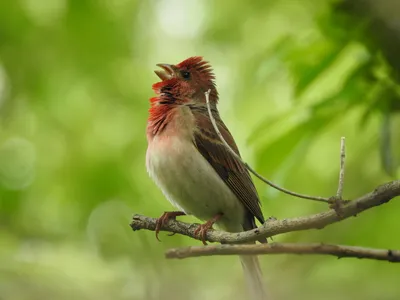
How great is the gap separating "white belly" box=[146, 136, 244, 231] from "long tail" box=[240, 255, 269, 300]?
637 millimetres

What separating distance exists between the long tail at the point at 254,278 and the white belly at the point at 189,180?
0.64m

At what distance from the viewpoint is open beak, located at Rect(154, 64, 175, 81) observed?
7430 millimetres

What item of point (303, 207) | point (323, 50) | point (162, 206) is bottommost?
point (323, 50)

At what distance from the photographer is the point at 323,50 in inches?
200

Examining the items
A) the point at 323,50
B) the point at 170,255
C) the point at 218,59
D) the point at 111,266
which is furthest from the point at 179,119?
the point at 218,59

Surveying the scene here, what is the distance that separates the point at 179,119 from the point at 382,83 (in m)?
2.44

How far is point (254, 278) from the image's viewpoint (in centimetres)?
520

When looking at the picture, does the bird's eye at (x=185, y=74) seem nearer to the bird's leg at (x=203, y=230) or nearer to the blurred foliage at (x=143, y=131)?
the blurred foliage at (x=143, y=131)

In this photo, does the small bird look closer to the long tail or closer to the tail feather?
the tail feather

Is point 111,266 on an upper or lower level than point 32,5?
lower

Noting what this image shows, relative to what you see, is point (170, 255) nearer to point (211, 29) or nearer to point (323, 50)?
point (323, 50)

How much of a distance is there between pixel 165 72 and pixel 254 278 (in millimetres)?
2974

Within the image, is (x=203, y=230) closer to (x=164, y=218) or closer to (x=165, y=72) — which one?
(x=164, y=218)

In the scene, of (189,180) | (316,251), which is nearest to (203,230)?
(189,180)
